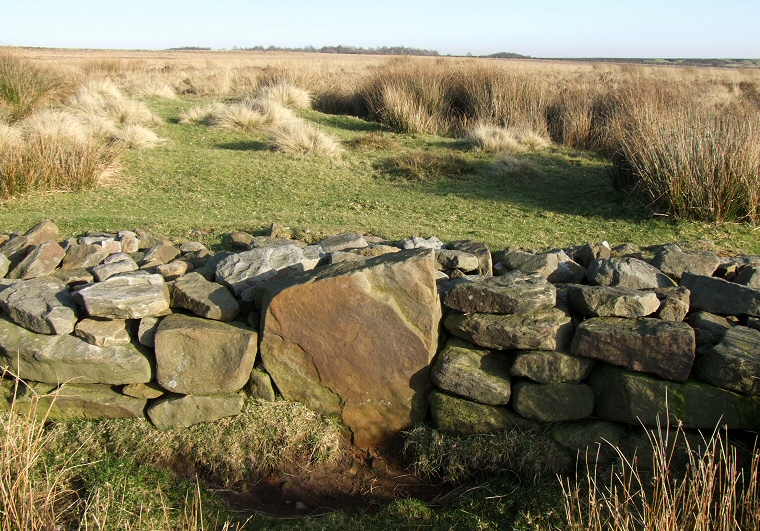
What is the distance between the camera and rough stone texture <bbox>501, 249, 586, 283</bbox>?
4.26m

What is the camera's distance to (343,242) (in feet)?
15.6

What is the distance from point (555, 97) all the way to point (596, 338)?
399 inches

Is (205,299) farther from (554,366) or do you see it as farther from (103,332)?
(554,366)

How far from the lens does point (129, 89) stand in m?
15.2

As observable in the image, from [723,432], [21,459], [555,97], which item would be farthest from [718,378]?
[555,97]

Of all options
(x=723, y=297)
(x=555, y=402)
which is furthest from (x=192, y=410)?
(x=723, y=297)

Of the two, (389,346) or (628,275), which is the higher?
(628,275)

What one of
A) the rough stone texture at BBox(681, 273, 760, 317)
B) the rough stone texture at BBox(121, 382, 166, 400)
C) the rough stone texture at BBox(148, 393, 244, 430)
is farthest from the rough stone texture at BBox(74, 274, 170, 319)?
the rough stone texture at BBox(681, 273, 760, 317)

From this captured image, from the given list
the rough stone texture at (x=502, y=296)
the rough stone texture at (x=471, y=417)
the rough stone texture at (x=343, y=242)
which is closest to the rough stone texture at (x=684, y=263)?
the rough stone texture at (x=502, y=296)

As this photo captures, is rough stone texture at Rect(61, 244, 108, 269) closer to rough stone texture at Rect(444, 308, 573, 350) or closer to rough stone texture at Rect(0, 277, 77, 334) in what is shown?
rough stone texture at Rect(0, 277, 77, 334)

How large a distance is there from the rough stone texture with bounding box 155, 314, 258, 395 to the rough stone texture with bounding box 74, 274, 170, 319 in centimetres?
20

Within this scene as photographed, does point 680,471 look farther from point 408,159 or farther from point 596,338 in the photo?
point 408,159

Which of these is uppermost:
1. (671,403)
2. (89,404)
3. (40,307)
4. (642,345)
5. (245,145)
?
(245,145)

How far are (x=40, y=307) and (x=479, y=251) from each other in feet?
9.17
